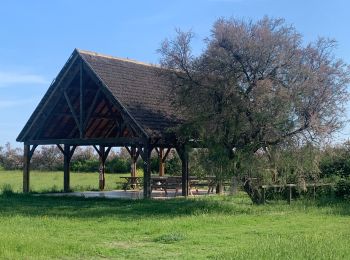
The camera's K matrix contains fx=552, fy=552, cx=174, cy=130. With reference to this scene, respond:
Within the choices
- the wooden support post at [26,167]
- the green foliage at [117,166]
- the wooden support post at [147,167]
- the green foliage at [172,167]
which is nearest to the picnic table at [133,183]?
the wooden support post at [26,167]

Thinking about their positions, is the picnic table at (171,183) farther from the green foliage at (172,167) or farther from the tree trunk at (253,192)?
the green foliage at (172,167)

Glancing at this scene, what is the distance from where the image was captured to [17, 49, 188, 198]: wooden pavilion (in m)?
21.0

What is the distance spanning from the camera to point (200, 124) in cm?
1839

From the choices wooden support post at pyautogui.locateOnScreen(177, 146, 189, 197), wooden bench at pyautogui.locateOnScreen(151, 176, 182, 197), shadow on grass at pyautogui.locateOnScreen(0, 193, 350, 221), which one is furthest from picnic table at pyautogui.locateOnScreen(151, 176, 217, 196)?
shadow on grass at pyautogui.locateOnScreen(0, 193, 350, 221)

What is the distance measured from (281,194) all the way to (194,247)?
1157 cm

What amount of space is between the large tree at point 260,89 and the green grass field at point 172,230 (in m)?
2.47

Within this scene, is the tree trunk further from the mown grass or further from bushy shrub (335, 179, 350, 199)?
the mown grass

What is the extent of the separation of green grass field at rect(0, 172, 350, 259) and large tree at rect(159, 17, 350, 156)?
2467 mm

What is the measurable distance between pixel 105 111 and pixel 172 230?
1446 cm

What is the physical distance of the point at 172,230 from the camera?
12516mm

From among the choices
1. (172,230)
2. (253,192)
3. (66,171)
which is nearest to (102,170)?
(66,171)

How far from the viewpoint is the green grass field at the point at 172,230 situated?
9.54m

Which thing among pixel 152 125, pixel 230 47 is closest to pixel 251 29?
pixel 230 47

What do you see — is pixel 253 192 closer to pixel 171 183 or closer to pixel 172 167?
pixel 171 183
